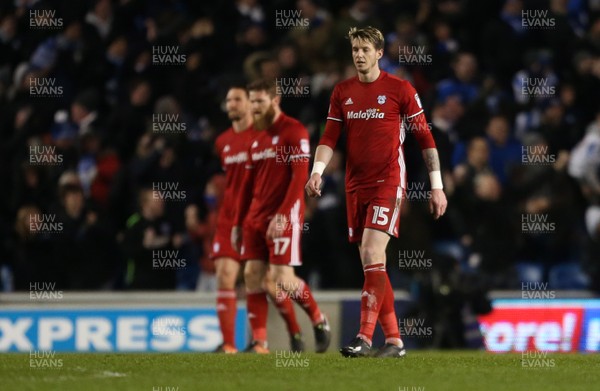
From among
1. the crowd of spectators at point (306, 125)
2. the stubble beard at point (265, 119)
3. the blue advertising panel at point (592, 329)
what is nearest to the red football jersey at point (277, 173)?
the stubble beard at point (265, 119)

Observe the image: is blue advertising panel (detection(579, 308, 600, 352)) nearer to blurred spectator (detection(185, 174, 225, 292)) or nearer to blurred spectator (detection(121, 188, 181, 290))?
blurred spectator (detection(185, 174, 225, 292))

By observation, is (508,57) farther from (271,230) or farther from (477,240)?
(271,230)

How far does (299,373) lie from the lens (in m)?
7.83

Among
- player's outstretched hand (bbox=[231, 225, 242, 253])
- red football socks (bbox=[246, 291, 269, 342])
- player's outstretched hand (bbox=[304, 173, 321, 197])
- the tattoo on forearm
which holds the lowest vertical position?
red football socks (bbox=[246, 291, 269, 342])

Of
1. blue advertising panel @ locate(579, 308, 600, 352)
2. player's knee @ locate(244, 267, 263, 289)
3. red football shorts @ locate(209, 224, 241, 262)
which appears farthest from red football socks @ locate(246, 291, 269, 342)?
blue advertising panel @ locate(579, 308, 600, 352)

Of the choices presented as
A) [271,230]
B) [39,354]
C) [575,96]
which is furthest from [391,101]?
[575,96]

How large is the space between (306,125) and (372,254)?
236 inches

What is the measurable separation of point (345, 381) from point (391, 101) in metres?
2.36

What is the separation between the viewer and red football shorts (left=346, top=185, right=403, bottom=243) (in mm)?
8711

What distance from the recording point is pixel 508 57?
15805 mm

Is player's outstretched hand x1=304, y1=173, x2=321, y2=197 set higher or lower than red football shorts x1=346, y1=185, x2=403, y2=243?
higher

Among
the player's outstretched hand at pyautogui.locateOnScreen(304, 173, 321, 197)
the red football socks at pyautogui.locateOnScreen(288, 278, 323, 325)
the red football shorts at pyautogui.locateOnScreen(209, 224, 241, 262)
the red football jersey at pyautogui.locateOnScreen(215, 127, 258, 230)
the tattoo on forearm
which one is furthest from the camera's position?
the red football shorts at pyautogui.locateOnScreen(209, 224, 241, 262)

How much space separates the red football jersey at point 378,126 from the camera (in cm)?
882

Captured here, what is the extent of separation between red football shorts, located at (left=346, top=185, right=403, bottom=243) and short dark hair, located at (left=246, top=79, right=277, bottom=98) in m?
2.07
